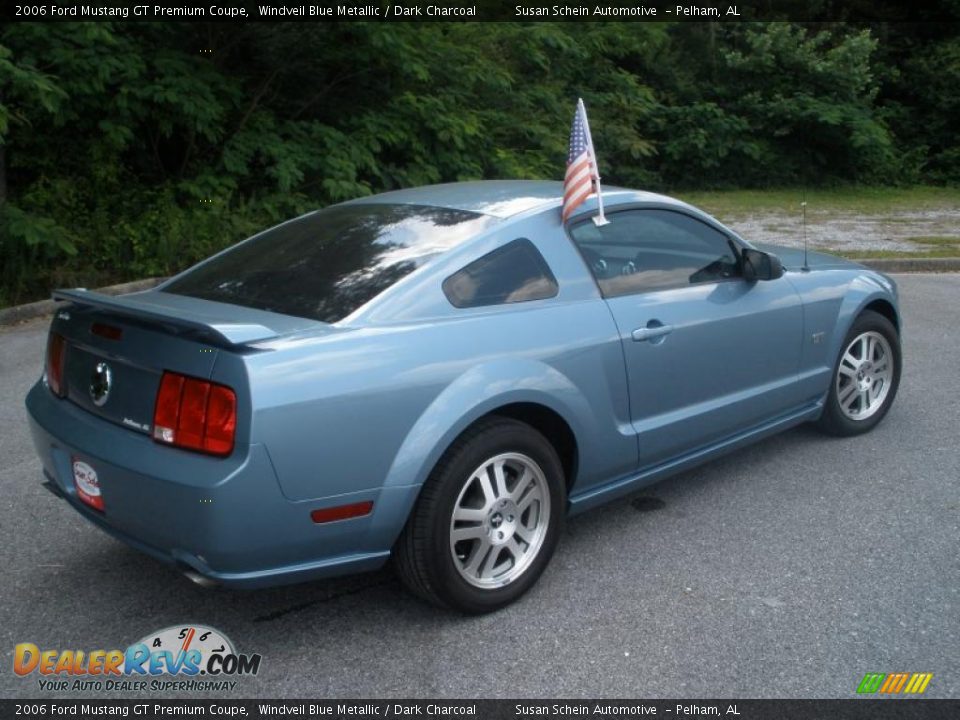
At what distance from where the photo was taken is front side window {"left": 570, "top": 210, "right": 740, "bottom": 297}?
4.16m

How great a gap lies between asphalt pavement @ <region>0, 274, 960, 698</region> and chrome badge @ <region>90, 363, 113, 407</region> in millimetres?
Result: 802

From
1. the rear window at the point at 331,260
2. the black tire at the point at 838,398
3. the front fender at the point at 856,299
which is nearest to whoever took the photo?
the rear window at the point at 331,260

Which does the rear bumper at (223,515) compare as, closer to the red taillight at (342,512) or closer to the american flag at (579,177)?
the red taillight at (342,512)

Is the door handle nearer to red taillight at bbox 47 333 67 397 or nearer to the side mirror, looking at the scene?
the side mirror

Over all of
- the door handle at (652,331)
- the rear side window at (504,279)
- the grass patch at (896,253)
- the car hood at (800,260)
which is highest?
the rear side window at (504,279)

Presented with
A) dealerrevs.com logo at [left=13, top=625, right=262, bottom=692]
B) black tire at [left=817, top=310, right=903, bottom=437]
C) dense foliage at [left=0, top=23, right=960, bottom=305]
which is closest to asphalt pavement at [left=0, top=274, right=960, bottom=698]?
dealerrevs.com logo at [left=13, top=625, right=262, bottom=692]

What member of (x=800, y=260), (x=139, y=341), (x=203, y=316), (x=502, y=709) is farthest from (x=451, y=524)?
(x=800, y=260)

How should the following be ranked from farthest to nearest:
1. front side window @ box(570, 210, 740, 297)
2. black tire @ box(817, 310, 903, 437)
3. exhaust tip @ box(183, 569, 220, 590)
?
black tire @ box(817, 310, 903, 437), front side window @ box(570, 210, 740, 297), exhaust tip @ box(183, 569, 220, 590)

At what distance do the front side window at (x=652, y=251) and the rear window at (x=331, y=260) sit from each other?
548 mm

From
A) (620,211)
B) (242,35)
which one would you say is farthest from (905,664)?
(242,35)

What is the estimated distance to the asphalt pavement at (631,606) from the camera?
318cm

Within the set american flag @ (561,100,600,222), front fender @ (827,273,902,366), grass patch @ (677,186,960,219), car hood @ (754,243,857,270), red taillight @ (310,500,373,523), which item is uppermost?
american flag @ (561,100,600,222)

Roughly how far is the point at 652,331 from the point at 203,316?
1.81 metres

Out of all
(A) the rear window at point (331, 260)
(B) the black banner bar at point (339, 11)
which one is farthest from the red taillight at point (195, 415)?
(B) the black banner bar at point (339, 11)
